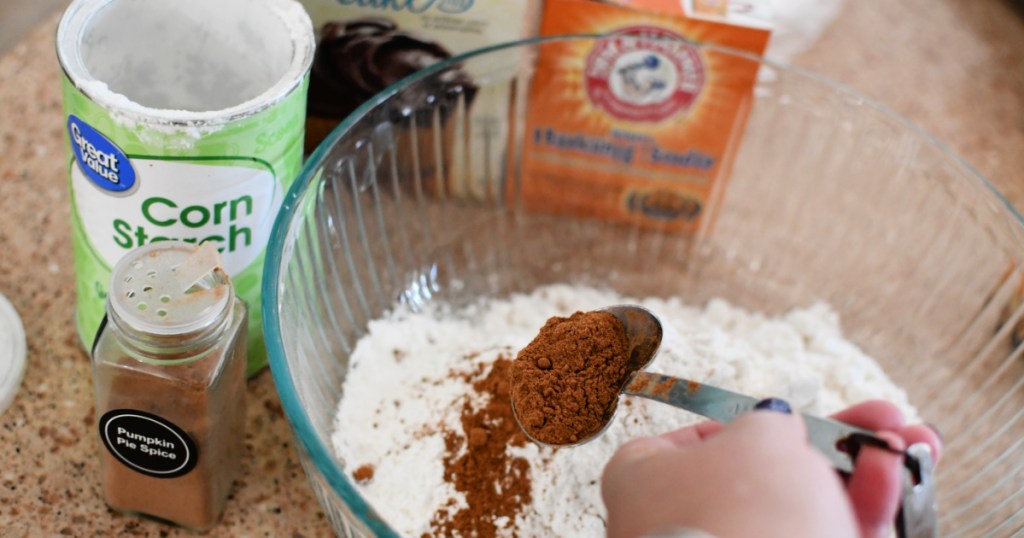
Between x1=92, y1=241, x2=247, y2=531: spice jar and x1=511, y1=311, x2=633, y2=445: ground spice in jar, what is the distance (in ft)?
0.62

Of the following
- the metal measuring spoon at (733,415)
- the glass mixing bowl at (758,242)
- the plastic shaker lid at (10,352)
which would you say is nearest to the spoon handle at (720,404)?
the metal measuring spoon at (733,415)

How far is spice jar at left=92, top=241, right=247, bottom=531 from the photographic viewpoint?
560 mm

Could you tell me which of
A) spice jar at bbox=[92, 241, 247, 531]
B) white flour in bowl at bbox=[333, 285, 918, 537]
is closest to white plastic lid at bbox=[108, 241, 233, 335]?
spice jar at bbox=[92, 241, 247, 531]

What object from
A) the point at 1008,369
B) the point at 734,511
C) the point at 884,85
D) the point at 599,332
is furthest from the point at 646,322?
the point at 884,85

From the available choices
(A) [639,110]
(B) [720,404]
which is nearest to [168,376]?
(B) [720,404]

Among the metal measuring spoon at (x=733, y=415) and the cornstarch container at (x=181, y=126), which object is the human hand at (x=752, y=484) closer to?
the metal measuring spoon at (x=733, y=415)

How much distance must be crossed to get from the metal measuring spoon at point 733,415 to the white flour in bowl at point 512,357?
0.04m

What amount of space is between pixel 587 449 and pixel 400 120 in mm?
315

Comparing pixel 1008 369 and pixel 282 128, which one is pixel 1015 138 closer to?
pixel 1008 369

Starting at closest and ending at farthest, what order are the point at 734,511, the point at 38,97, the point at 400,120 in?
the point at 734,511
the point at 400,120
the point at 38,97

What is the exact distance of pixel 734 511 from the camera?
19.1 inches

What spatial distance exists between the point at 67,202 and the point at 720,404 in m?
0.59

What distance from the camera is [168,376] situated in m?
0.58

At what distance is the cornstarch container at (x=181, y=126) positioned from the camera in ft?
1.89
